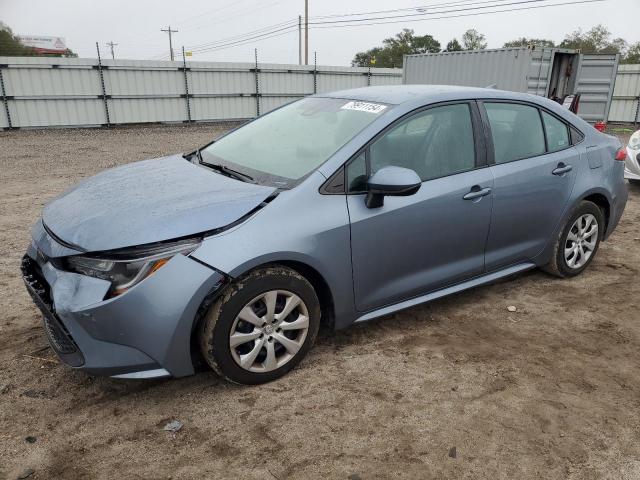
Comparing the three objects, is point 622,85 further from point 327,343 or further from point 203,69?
point 327,343

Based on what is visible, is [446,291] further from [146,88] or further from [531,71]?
[146,88]

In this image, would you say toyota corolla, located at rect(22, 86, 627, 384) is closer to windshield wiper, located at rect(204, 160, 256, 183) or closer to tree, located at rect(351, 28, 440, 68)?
windshield wiper, located at rect(204, 160, 256, 183)

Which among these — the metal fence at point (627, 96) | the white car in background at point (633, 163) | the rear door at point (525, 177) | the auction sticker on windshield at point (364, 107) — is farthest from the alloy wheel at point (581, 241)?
the metal fence at point (627, 96)

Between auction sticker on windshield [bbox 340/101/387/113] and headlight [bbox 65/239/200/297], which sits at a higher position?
auction sticker on windshield [bbox 340/101/387/113]

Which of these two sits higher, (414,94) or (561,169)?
(414,94)

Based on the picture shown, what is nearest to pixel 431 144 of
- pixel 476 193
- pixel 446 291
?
pixel 476 193

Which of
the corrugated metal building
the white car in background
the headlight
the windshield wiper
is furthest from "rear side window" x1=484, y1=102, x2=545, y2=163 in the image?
the corrugated metal building

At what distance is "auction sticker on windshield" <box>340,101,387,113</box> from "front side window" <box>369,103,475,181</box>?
194 millimetres

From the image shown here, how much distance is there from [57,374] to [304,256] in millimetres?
1584

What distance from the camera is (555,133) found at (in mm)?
4082

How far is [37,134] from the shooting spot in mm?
15617

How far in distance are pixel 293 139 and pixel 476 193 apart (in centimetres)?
126

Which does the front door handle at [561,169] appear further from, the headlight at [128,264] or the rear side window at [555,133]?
the headlight at [128,264]

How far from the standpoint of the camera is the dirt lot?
2344 mm
